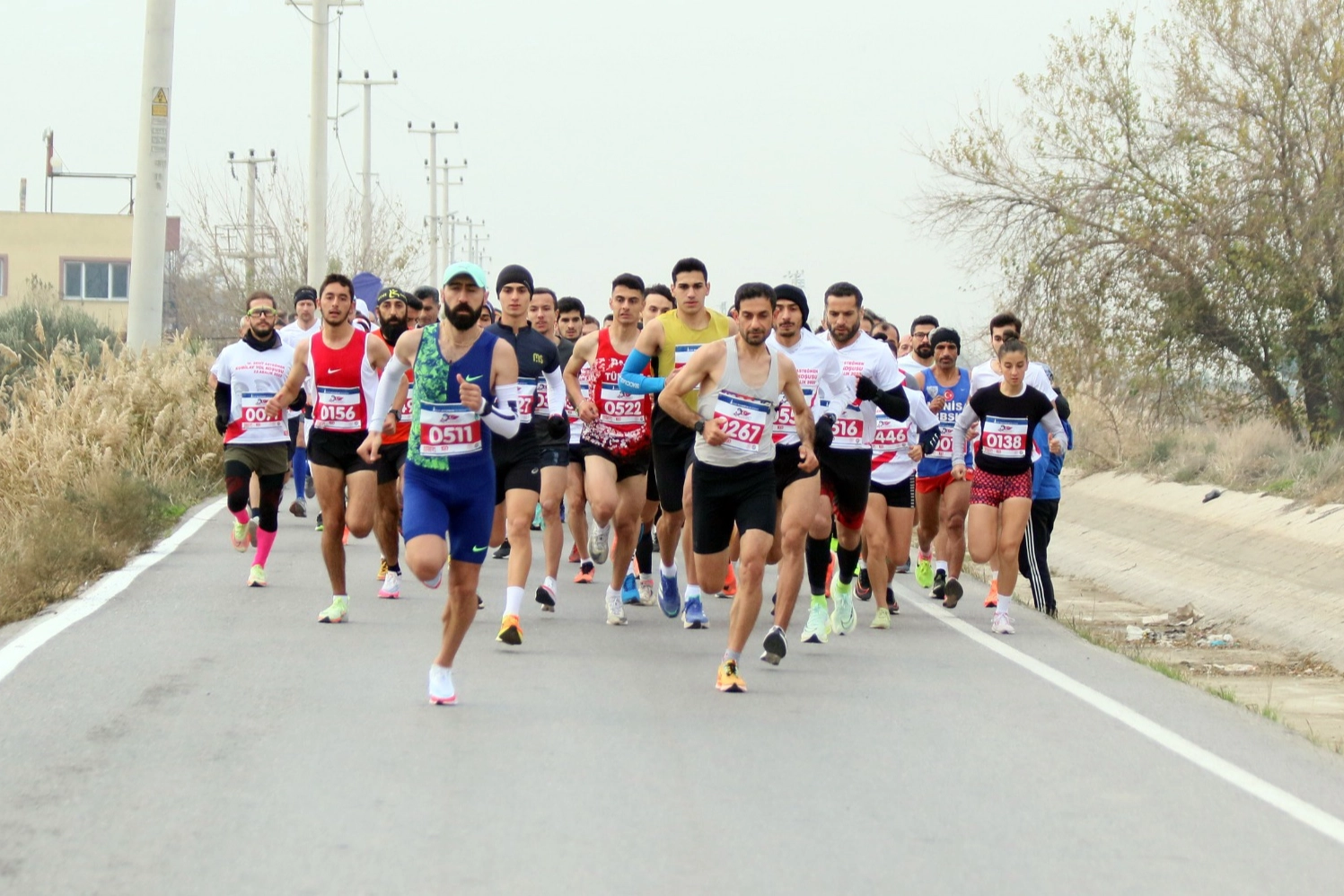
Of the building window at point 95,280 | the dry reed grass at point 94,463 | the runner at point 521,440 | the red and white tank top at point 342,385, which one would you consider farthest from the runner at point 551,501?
the building window at point 95,280

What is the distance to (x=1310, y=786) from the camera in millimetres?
7613

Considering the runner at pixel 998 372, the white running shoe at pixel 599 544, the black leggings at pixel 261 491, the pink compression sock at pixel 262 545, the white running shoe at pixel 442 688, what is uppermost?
the runner at pixel 998 372

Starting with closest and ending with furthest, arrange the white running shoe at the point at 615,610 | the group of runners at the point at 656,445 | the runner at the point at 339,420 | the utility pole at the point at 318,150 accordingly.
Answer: the group of runners at the point at 656,445 → the runner at the point at 339,420 → the white running shoe at the point at 615,610 → the utility pole at the point at 318,150

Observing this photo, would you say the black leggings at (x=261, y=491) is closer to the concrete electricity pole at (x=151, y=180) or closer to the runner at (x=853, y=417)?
the runner at (x=853, y=417)

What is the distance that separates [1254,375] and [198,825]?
68.0ft

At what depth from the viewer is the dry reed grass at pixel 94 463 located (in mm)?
13406

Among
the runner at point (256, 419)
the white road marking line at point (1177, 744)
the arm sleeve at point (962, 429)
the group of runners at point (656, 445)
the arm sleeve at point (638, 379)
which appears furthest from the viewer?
the runner at point (256, 419)

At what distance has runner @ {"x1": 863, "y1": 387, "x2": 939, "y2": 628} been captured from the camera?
1239cm

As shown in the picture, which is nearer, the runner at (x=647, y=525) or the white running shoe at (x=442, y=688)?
the white running shoe at (x=442, y=688)

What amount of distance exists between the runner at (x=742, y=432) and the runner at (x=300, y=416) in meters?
6.17

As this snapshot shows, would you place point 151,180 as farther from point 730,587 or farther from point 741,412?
point 741,412

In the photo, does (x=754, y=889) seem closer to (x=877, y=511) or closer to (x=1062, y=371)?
(x=877, y=511)

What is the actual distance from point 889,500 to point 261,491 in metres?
4.23

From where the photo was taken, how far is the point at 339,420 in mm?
11398
